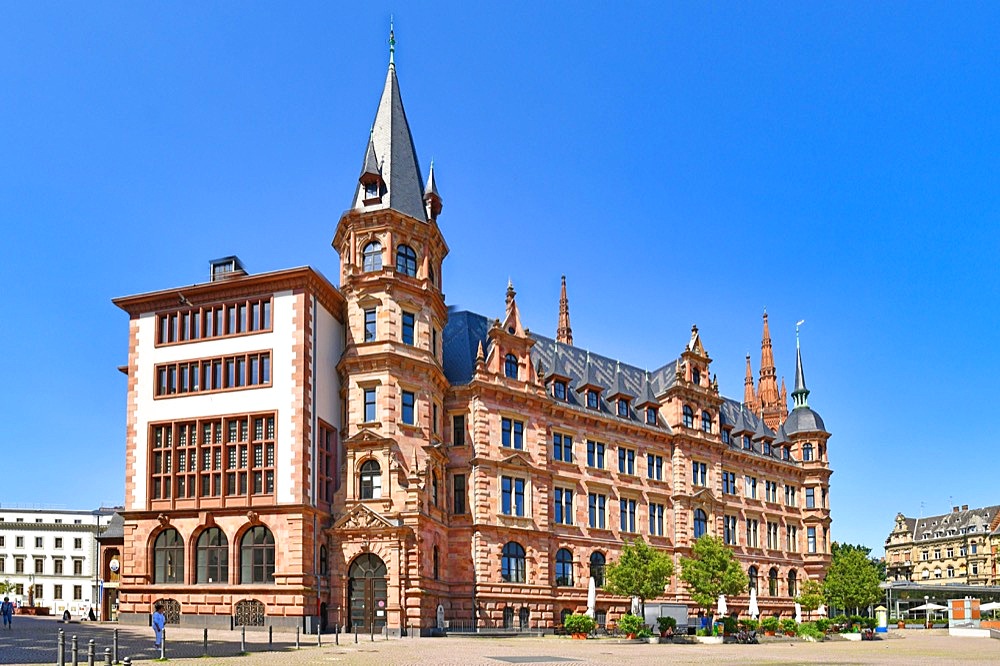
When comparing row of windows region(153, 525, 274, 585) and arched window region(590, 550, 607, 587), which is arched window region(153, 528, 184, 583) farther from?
arched window region(590, 550, 607, 587)

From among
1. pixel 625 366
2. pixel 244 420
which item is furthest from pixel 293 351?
pixel 625 366

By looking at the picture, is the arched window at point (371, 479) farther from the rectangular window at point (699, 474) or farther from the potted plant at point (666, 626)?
the rectangular window at point (699, 474)

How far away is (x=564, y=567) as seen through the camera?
2736 inches

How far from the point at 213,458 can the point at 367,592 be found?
10.8 m

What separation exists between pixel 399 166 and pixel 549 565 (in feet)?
86.0

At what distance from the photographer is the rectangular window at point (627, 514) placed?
74.6 m

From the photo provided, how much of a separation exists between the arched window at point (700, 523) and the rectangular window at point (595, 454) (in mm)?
10638

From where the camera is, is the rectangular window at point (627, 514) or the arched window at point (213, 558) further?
the rectangular window at point (627, 514)

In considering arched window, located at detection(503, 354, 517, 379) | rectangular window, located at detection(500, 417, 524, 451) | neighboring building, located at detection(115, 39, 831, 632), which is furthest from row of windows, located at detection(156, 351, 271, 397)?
arched window, located at detection(503, 354, 517, 379)

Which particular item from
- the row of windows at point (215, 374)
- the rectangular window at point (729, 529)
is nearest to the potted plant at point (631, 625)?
the row of windows at point (215, 374)

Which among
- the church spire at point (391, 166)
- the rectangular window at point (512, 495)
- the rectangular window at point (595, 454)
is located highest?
the church spire at point (391, 166)

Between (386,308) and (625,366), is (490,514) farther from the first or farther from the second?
(625,366)

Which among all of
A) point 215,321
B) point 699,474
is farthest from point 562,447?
point 215,321

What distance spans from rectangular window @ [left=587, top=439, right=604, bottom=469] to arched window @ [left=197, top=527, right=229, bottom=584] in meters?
26.0
